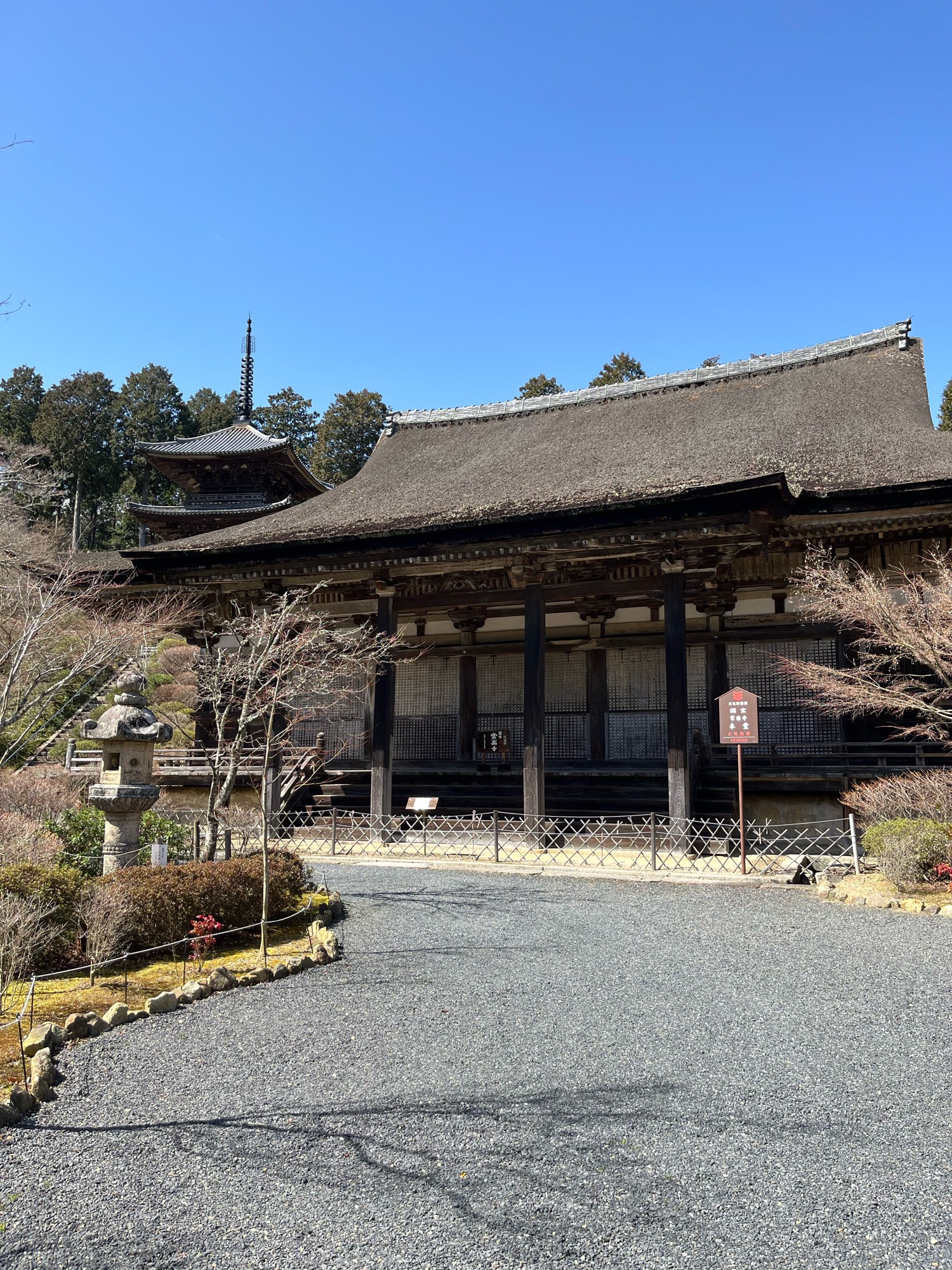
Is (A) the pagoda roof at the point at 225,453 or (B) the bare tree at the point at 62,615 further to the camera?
(A) the pagoda roof at the point at 225,453

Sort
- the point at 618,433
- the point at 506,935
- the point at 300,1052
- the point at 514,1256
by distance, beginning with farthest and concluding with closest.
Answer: the point at 618,433, the point at 506,935, the point at 300,1052, the point at 514,1256

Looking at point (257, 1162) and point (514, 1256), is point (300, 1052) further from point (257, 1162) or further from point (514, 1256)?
point (514, 1256)

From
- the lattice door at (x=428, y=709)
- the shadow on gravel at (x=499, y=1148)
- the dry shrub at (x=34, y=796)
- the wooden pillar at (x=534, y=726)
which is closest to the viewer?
the shadow on gravel at (x=499, y=1148)

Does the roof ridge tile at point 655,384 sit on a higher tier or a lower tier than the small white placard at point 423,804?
higher

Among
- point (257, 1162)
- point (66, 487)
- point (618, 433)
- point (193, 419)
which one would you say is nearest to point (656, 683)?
point (618, 433)

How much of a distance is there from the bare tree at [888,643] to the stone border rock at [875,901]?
2742 mm

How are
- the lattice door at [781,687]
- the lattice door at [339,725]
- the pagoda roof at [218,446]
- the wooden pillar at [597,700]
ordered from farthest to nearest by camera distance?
the pagoda roof at [218,446] → the lattice door at [339,725] → the wooden pillar at [597,700] → the lattice door at [781,687]

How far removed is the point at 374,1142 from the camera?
4.15 metres

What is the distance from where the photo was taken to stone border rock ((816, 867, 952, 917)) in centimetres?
916

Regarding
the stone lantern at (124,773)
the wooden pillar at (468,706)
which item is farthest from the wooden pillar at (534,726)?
the stone lantern at (124,773)

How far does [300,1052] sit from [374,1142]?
4.40 ft

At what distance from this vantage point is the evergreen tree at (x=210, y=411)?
54.4 metres

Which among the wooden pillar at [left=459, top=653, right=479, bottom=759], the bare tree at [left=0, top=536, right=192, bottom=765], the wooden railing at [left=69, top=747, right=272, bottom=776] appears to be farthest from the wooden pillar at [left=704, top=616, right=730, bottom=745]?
the bare tree at [left=0, top=536, right=192, bottom=765]

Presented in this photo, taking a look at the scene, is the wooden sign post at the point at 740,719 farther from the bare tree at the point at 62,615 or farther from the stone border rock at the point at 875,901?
the bare tree at the point at 62,615
